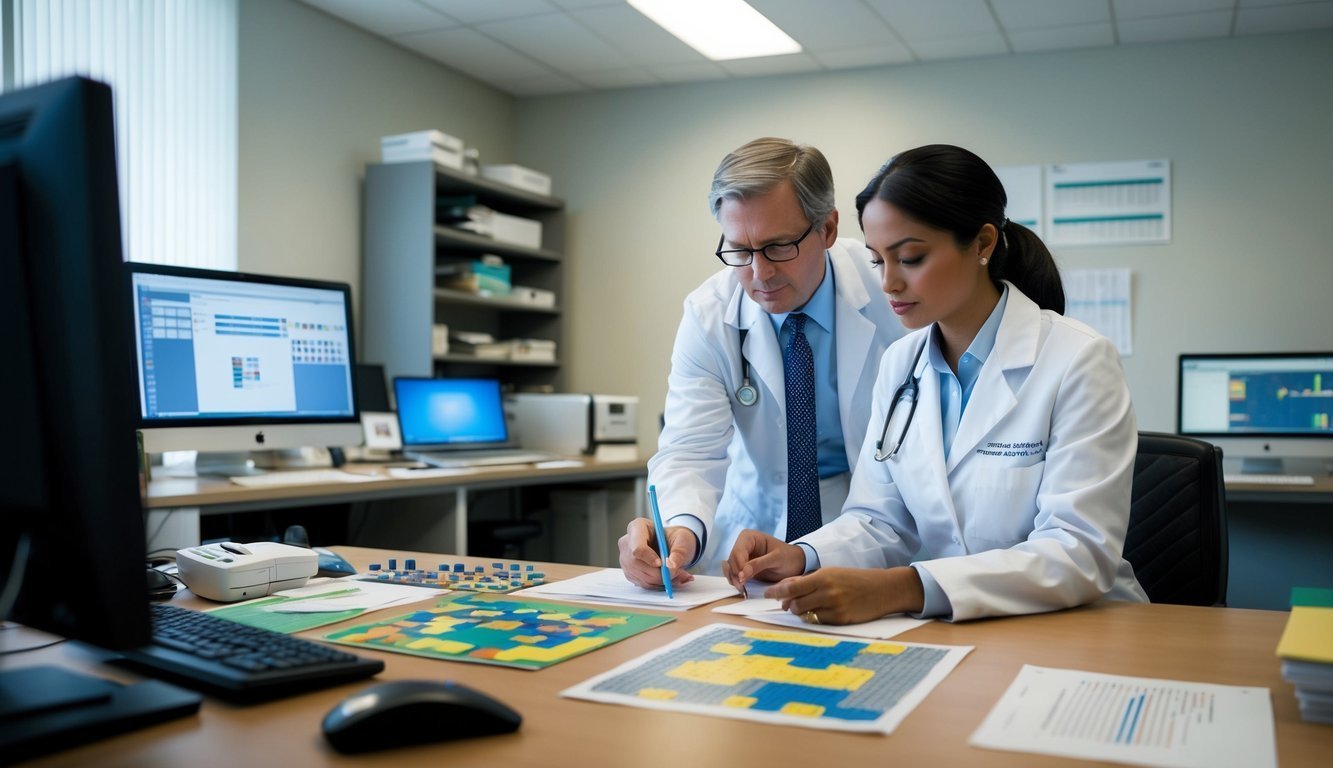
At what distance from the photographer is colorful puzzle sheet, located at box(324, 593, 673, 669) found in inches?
40.8

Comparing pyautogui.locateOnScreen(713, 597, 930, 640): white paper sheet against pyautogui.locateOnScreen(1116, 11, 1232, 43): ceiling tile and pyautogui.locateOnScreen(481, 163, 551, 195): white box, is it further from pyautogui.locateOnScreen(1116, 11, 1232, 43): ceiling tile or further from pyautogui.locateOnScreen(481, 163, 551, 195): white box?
pyautogui.locateOnScreen(481, 163, 551, 195): white box

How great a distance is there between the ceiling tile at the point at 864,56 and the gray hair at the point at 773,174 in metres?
2.96

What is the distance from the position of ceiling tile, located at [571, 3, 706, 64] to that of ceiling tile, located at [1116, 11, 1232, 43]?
1753 millimetres

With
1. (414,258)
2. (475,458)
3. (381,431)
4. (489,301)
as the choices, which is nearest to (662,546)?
(475,458)

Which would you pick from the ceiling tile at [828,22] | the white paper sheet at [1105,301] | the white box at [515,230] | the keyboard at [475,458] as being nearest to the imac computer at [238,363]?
the keyboard at [475,458]

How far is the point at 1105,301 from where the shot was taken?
4.47 m

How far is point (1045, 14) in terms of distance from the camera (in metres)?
4.05

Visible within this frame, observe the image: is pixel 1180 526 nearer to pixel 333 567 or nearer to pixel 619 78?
pixel 333 567

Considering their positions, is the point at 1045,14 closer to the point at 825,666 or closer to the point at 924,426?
the point at 924,426

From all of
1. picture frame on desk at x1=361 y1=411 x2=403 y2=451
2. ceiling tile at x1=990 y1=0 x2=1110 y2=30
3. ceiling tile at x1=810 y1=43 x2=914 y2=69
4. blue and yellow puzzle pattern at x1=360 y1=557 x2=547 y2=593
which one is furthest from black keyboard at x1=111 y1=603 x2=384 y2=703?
ceiling tile at x1=810 y1=43 x2=914 y2=69

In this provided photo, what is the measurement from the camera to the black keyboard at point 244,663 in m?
0.88

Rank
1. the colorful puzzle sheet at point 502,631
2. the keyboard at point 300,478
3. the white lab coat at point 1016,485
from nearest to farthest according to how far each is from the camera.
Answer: the colorful puzzle sheet at point 502,631 < the white lab coat at point 1016,485 < the keyboard at point 300,478

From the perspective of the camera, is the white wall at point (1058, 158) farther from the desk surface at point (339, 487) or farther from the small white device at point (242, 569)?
the small white device at point (242, 569)

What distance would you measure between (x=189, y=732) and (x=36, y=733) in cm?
10
